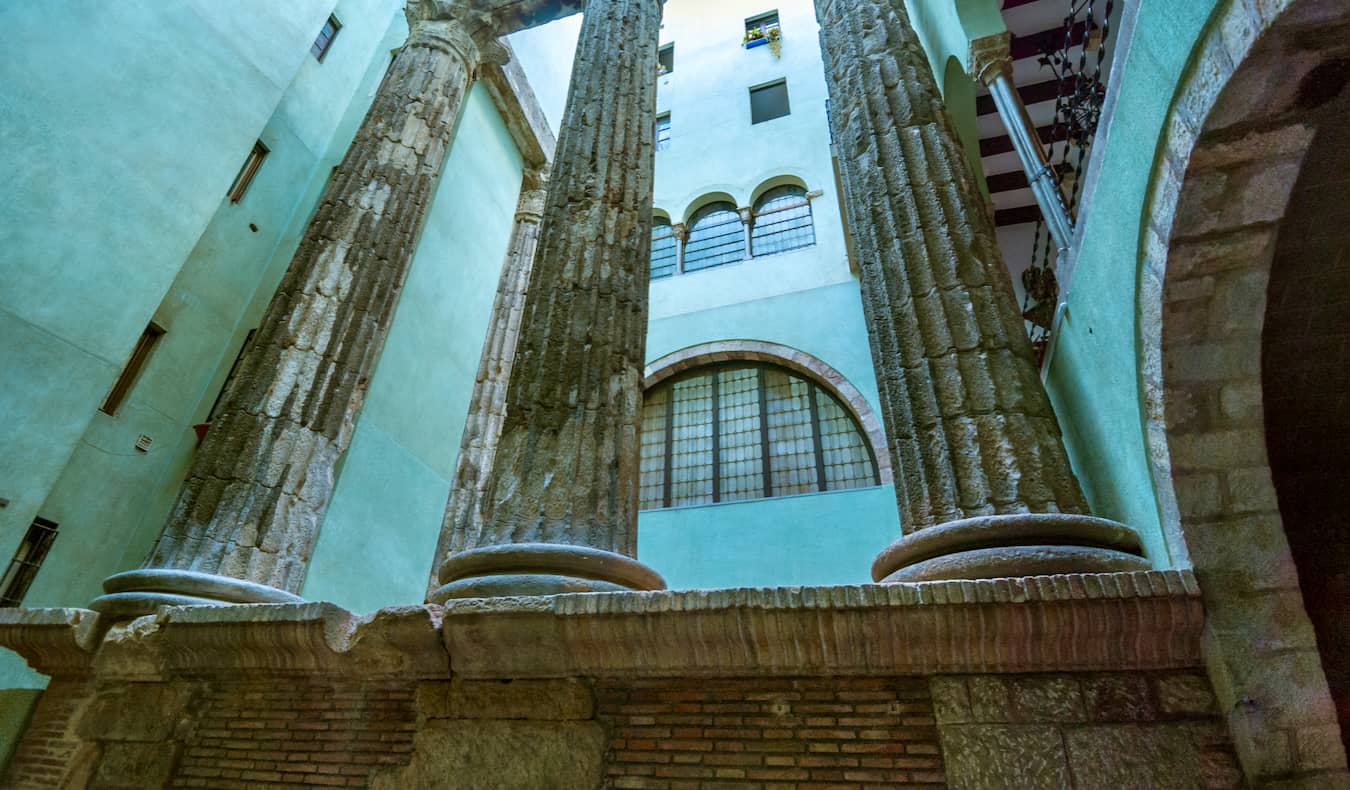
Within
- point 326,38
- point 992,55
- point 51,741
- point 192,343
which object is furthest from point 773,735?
point 326,38

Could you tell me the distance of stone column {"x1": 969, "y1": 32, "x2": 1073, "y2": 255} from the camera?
539cm

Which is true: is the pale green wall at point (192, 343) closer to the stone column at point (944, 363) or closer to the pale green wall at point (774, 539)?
the pale green wall at point (774, 539)

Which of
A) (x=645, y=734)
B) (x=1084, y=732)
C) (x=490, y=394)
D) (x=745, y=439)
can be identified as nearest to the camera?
(x=1084, y=732)

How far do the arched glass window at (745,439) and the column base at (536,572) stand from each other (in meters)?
7.08

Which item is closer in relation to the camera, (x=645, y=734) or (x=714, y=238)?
(x=645, y=734)

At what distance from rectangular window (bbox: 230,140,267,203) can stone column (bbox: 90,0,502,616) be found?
3.02 metres

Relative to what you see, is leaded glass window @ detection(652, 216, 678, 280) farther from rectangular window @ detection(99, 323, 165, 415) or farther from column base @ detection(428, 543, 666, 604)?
column base @ detection(428, 543, 666, 604)

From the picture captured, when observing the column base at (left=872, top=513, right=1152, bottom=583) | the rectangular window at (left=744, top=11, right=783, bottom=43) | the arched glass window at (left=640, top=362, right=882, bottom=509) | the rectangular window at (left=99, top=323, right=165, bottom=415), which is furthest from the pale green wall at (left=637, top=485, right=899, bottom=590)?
the rectangular window at (left=744, top=11, right=783, bottom=43)

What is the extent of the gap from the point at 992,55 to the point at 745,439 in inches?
234

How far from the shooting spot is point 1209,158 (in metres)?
2.28

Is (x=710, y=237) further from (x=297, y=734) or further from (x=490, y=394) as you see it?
(x=297, y=734)

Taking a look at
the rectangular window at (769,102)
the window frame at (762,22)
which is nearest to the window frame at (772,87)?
the rectangular window at (769,102)

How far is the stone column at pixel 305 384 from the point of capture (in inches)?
156

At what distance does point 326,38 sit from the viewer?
1015 cm
